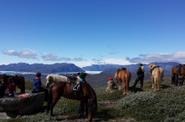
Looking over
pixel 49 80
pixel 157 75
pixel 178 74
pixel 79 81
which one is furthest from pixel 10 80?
pixel 178 74

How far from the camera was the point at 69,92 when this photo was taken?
2427 cm

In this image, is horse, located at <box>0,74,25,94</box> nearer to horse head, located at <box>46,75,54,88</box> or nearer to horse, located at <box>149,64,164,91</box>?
horse head, located at <box>46,75,54,88</box>

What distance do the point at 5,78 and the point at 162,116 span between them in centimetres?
1224

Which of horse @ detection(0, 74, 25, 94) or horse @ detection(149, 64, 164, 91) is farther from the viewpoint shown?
horse @ detection(149, 64, 164, 91)

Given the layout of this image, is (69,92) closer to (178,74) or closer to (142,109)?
(142,109)

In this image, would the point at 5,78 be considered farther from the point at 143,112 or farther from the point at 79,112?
the point at 143,112

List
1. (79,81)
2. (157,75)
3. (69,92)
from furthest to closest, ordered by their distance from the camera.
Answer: (157,75) → (69,92) → (79,81)

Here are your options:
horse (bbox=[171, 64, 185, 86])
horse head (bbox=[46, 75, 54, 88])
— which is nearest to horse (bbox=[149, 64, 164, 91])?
horse (bbox=[171, 64, 185, 86])

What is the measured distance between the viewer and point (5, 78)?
99.7 ft

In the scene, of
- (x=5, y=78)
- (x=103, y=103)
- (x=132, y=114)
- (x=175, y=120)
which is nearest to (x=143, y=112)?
(x=132, y=114)

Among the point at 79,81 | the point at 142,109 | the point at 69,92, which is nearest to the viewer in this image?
the point at 79,81

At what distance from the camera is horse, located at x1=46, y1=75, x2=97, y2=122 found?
23734 mm

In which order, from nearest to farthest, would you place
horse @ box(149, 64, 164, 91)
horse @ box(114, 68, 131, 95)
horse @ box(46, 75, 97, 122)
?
horse @ box(46, 75, 97, 122) < horse @ box(114, 68, 131, 95) < horse @ box(149, 64, 164, 91)

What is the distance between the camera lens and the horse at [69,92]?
23734 mm
